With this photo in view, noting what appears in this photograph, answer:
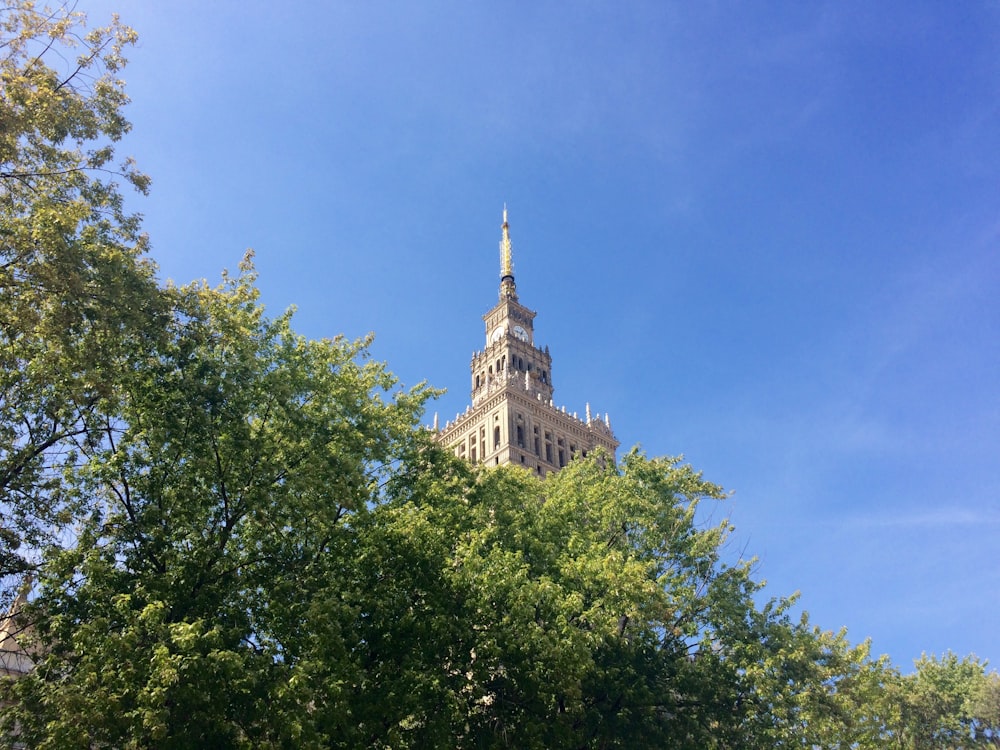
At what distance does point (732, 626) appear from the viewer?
26016mm

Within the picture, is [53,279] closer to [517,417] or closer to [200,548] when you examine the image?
[200,548]

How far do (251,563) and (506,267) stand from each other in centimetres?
7865

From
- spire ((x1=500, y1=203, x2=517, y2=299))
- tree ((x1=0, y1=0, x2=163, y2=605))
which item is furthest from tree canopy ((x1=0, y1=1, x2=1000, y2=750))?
spire ((x1=500, y1=203, x2=517, y2=299))

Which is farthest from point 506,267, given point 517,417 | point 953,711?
point 953,711

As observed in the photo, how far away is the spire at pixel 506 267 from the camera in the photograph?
303 feet

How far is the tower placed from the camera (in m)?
70.8

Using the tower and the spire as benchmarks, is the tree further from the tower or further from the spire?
the spire

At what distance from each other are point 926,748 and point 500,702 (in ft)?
131

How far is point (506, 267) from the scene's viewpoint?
3745 inches

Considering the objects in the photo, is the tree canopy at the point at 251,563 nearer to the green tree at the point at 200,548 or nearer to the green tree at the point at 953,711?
the green tree at the point at 200,548

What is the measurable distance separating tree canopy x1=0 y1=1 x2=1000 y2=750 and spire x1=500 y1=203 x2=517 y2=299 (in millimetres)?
67291

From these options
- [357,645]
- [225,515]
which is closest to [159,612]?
[225,515]

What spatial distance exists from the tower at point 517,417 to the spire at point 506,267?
4374mm

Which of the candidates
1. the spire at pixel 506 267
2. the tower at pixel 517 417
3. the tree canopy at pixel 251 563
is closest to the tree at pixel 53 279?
the tree canopy at pixel 251 563
